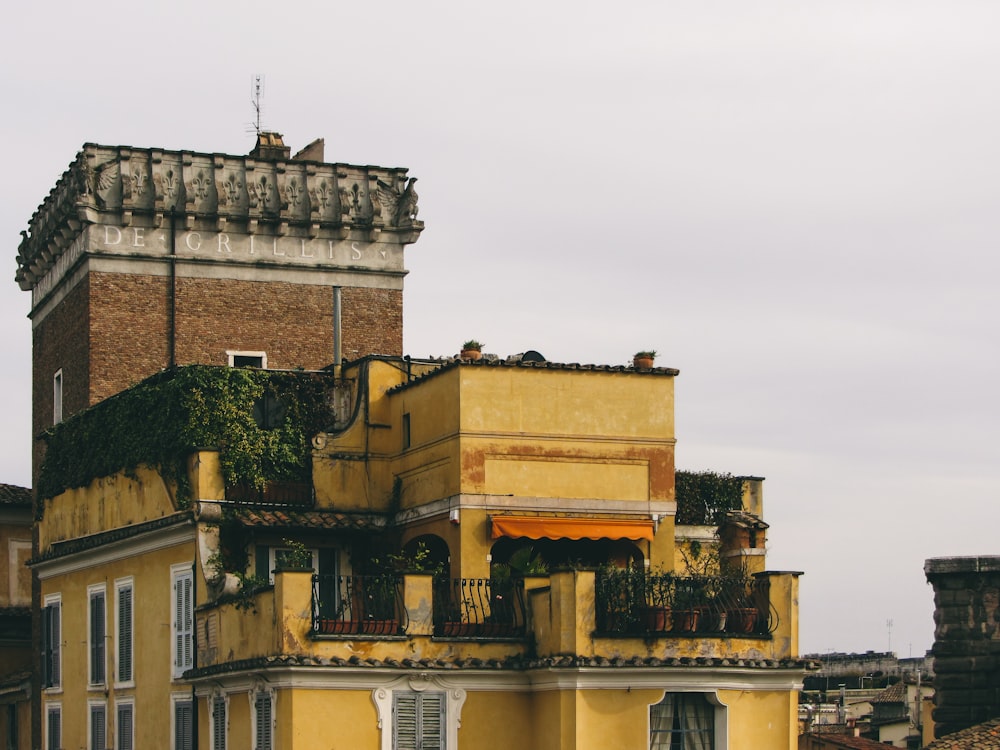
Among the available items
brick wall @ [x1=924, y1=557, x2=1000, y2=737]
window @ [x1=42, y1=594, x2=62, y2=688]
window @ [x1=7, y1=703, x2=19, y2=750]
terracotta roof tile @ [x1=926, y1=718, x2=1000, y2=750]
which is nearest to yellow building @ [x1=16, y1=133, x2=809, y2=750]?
window @ [x1=42, y1=594, x2=62, y2=688]

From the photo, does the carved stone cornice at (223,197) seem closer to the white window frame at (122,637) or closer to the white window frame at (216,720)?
the white window frame at (122,637)

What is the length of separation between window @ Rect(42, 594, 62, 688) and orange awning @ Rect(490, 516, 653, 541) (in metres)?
12.4

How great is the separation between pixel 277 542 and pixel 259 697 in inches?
172

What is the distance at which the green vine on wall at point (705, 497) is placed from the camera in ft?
136

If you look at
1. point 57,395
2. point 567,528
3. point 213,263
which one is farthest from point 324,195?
point 567,528

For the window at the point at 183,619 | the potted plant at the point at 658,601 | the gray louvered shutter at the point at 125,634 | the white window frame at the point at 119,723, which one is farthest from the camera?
the gray louvered shutter at the point at 125,634

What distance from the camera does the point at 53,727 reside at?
43562 millimetres

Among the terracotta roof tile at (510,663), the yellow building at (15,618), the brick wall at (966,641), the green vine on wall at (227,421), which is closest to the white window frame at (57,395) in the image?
the yellow building at (15,618)

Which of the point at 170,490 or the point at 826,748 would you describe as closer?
the point at 170,490

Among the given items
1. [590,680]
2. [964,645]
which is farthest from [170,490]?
[964,645]

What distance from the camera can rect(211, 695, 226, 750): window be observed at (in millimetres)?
34906

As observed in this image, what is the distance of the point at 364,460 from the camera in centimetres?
3791

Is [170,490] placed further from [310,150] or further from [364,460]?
[310,150]

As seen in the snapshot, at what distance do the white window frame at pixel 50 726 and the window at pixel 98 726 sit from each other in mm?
2164
